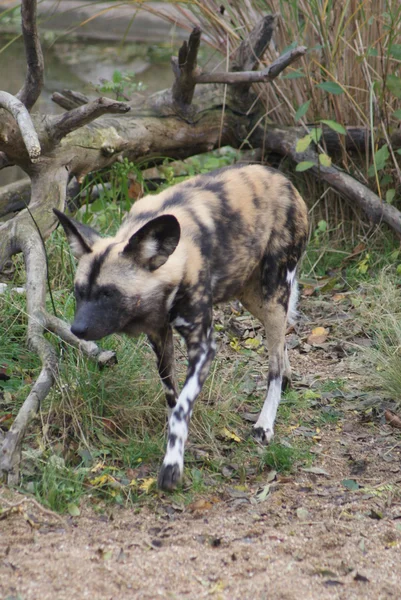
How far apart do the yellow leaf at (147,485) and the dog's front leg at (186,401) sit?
36mm

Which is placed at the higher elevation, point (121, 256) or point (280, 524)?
point (121, 256)

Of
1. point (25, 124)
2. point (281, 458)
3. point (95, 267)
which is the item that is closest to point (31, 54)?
point (25, 124)

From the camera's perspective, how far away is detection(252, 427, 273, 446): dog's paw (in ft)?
11.4

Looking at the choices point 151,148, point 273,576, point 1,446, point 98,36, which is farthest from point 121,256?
point 98,36

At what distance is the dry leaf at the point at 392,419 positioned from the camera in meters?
3.63

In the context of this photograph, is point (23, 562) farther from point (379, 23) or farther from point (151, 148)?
point (379, 23)

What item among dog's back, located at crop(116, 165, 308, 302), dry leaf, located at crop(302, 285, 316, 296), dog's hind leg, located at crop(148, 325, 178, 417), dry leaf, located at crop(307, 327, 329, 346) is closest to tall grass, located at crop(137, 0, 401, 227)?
dry leaf, located at crop(302, 285, 316, 296)

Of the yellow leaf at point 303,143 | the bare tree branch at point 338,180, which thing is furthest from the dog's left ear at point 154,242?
the bare tree branch at point 338,180

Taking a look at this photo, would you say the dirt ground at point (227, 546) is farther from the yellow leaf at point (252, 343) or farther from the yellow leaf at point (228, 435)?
the yellow leaf at point (252, 343)

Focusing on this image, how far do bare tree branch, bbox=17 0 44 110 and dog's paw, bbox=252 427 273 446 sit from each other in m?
1.85

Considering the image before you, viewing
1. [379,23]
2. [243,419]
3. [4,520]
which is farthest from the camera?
[379,23]

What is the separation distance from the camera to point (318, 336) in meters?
4.56

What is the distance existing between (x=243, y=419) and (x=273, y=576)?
1.35 metres

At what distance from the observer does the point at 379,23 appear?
190 inches
